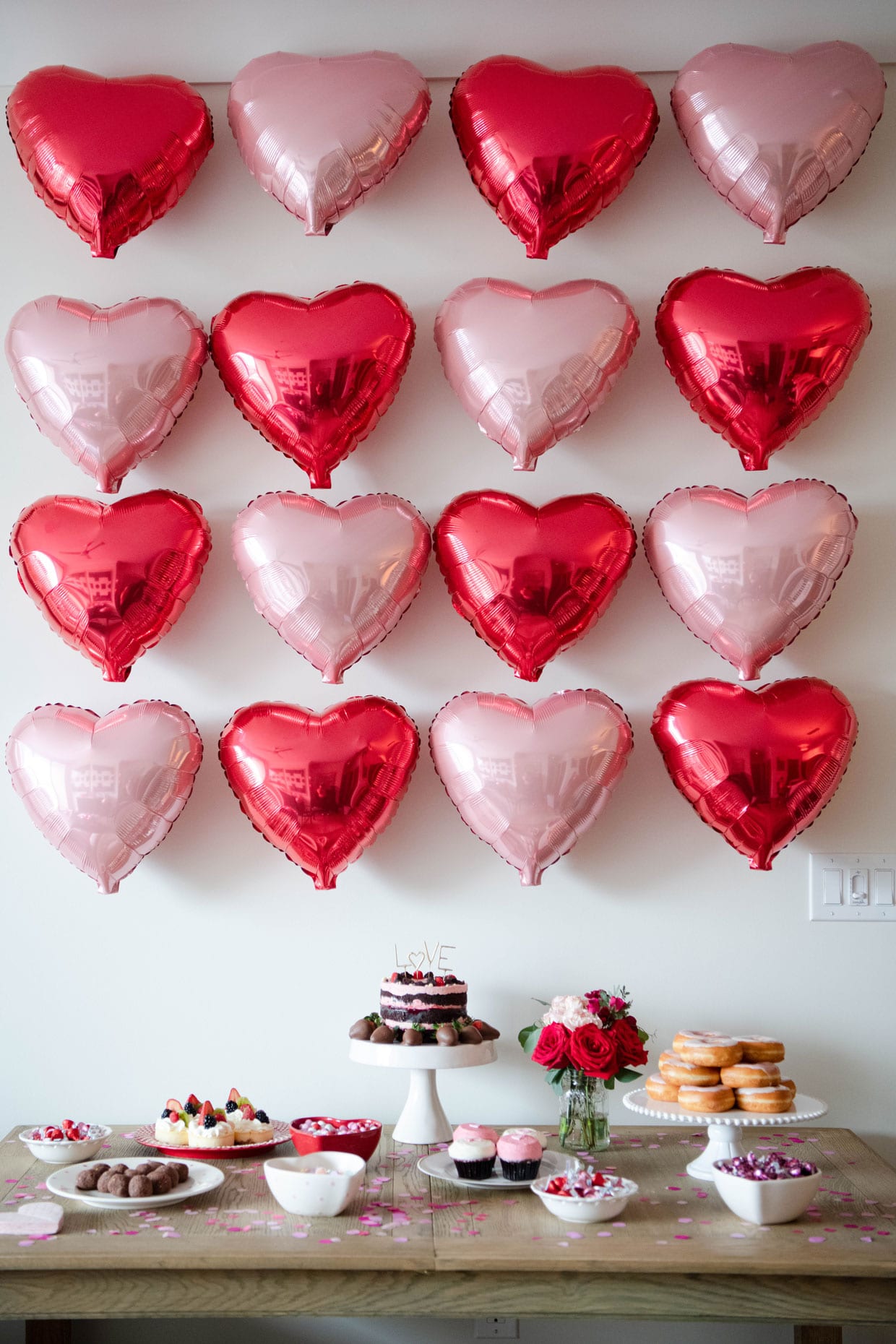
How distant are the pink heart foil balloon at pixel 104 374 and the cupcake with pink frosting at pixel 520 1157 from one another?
3.47 feet

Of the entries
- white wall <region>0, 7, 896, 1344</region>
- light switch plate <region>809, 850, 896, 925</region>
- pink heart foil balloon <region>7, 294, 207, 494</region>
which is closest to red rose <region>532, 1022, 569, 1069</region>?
white wall <region>0, 7, 896, 1344</region>

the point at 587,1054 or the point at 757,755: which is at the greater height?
the point at 757,755

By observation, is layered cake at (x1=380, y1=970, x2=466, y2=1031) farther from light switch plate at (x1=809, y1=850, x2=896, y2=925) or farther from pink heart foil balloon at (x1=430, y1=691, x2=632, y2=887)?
light switch plate at (x1=809, y1=850, x2=896, y2=925)

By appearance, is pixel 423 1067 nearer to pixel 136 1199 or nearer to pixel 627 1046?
pixel 627 1046

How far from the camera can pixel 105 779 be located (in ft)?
5.66

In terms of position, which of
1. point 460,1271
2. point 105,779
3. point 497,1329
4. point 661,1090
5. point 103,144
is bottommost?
point 497,1329

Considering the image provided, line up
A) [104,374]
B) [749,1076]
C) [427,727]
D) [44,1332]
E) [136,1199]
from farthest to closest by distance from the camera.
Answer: [427,727], [104,374], [44,1332], [749,1076], [136,1199]

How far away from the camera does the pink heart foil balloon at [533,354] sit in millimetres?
1747

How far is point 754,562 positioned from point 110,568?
0.90 m

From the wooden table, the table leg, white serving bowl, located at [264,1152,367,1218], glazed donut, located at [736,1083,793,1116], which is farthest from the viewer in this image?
the table leg

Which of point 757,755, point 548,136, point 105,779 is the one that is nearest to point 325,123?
point 548,136

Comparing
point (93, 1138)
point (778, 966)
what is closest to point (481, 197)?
point (778, 966)

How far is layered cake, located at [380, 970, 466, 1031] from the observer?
167 cm

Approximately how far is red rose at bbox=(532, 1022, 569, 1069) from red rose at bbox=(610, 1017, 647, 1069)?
2.6 inches
